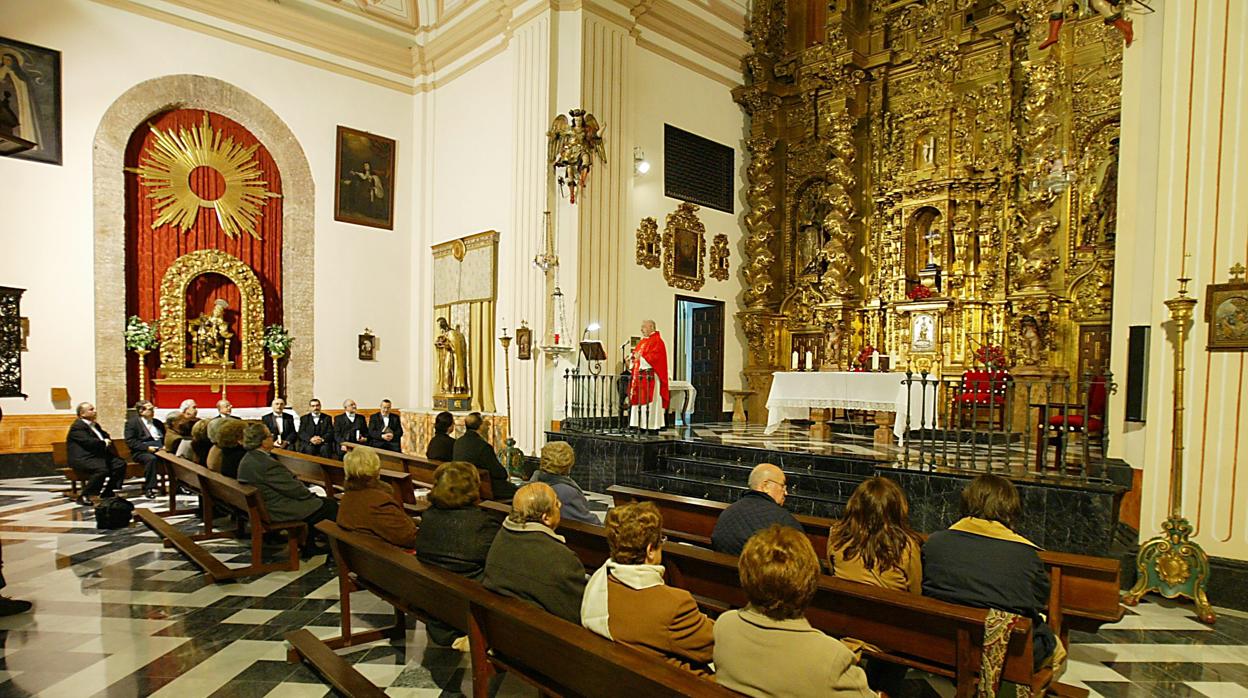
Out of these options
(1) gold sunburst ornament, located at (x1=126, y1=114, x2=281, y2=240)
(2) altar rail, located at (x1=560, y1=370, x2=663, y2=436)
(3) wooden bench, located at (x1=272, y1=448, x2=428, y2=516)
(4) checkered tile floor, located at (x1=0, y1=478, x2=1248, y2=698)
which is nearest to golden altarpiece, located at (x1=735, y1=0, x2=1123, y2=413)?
(2) altar rail, located at (x1=560, y1=370, x2=663, y2=436)

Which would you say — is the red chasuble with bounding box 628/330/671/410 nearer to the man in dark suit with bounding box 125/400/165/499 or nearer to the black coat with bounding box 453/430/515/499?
the black coat with bounding box 453/430/515/499

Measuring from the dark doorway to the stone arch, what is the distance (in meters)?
6.75

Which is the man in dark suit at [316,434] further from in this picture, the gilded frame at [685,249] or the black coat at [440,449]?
the gilded frame at [685,249]

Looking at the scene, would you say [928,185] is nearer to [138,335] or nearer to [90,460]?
[90,460]

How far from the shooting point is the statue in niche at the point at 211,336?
38.1 ft

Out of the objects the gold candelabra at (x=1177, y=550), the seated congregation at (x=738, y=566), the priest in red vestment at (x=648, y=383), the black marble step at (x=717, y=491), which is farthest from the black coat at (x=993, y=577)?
the priest in red vestment at (x=648, y=383)

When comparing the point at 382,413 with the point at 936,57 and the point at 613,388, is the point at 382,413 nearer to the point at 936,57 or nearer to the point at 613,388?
the point at 613,388

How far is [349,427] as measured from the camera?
11.0 m

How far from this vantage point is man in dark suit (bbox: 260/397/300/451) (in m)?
10.6

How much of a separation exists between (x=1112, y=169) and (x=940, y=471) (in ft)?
22.4

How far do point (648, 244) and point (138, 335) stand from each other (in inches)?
320

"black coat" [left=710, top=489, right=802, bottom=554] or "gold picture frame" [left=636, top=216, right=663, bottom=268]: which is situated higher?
"gold picture frame" [left=636, top=216, right=663, bottom=268]

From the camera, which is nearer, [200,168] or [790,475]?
[790,475]

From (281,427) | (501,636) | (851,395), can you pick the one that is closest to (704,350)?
(851,395)
